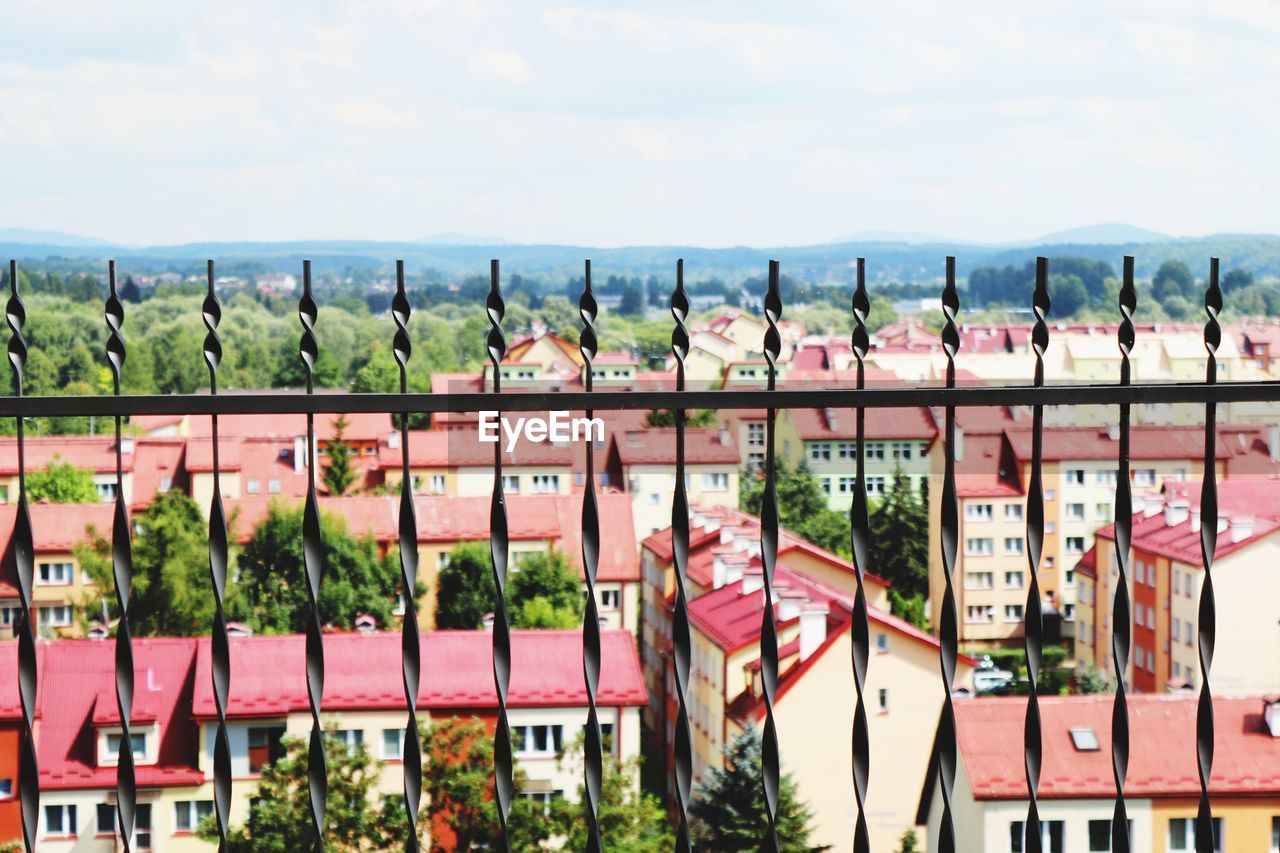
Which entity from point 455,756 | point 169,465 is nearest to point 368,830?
point 455,756

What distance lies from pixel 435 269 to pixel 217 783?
446 ft


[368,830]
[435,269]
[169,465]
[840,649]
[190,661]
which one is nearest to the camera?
[368,830]

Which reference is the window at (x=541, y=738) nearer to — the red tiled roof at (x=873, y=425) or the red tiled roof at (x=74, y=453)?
the red tiled roof at (x=873, y=425)

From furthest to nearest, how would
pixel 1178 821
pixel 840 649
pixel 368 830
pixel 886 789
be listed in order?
pixel 886 789 → pixel 840 649 → pixel 1178 821 → pixel 368 830

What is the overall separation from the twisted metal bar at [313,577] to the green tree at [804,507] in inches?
1661

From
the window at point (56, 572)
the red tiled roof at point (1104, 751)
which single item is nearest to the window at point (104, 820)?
the red tiled roof at point (1104, 751)

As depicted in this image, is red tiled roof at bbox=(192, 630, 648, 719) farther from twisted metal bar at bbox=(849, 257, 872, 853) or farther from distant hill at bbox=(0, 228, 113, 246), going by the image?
distant hill at bbox=(0, 228, 113, 246)

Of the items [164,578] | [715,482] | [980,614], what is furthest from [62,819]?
[980,614]

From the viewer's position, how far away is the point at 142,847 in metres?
28.7

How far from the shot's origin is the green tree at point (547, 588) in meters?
41.2

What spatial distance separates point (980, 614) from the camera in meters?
45.9

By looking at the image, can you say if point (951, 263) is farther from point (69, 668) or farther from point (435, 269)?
point (435, 269)

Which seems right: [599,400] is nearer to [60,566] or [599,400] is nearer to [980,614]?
[60,566]

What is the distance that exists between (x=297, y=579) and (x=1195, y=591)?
2338 centimetres
